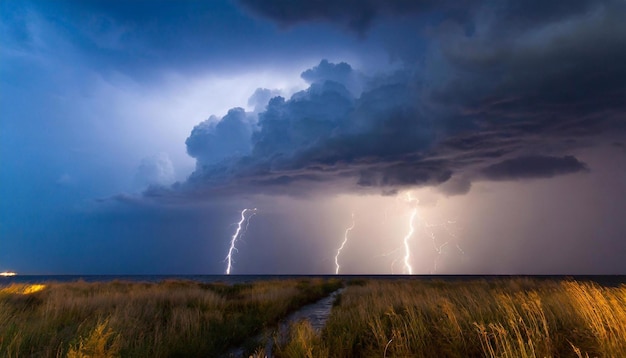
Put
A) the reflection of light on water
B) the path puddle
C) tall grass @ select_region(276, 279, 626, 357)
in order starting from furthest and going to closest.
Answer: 1. the reflection of light on water
2. the path puddle
3. tall grass @ select_region(276, 279, 626, 357)

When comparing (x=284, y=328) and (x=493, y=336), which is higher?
(x=493, y=336)

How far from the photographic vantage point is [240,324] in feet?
40.2

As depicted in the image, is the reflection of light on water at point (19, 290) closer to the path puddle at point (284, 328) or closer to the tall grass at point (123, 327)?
the tall grass at point (123, 327)

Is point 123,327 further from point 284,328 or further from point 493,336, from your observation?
point 493,336

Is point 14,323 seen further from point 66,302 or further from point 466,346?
point 466,346

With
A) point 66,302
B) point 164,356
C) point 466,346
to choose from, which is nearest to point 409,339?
point 466,346

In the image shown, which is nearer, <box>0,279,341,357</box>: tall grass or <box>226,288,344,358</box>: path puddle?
<box>0,279,341,357</box>: tall grass

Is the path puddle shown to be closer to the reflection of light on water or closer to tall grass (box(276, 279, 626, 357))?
tall grass (box(276, 279, 626, 357))

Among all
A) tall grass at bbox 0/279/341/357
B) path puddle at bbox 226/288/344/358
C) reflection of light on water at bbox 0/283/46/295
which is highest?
reflection of light on water at bbox 0/283/46/295

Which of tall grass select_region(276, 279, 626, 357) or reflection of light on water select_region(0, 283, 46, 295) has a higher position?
reflection of light on water select_region(0, 283, 46, 295)

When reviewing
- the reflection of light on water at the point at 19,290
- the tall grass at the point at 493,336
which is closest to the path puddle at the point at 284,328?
the tall grass at the point at 493,336

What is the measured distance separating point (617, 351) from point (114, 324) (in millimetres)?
9884

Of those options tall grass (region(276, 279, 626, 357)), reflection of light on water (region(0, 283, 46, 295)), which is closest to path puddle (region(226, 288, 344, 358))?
tall grass (region(276, 279, 626, 357))

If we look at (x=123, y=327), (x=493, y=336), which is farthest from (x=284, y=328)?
(x=493, y=336)
